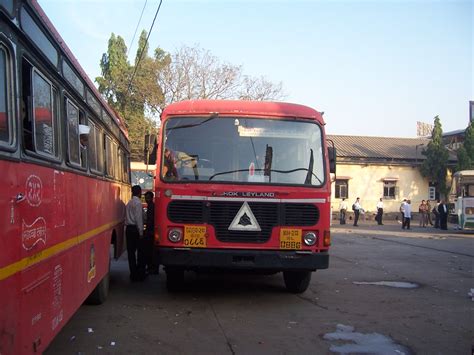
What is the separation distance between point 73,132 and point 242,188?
9.74 feet

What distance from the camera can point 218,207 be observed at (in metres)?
7.47

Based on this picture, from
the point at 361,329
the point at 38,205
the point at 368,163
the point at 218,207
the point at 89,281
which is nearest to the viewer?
the point at 38,205

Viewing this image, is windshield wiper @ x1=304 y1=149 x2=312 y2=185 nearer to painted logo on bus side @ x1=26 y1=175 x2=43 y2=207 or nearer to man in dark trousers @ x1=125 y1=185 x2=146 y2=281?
man in dark trousers @ x1=125 y1=185 x2=146 y2=281

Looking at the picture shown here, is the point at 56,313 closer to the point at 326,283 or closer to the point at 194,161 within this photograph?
the point at 194,161

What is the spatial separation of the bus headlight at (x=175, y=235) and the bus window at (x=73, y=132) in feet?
7.80

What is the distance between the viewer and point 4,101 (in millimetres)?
3117

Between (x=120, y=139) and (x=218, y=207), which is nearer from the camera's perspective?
(x=218, y=207)

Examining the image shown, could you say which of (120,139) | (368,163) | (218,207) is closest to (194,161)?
(218,207)

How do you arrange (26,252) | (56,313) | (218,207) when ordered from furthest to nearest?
(218,207)
(56,313)
(26,252)

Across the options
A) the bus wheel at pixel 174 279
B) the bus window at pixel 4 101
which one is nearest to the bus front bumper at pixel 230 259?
the bus wheel at pixel 174 279

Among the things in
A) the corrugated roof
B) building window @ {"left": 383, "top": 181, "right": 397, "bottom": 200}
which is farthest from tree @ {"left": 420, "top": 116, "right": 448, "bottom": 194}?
building window @ {"left": 383, "top": 181, "right": 397, "bottom": 200}

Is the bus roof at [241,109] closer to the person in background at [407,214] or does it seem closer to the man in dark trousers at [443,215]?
the person in background at [407,214]

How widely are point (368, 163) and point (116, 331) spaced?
35.6 metres

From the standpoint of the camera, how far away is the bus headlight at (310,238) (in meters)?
7.61
